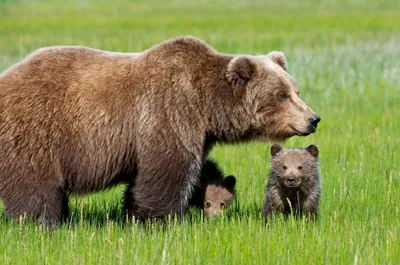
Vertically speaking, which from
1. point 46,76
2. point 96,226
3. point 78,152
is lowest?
point 96,226

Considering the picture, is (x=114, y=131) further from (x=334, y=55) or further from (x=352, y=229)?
(x=334, y=55)

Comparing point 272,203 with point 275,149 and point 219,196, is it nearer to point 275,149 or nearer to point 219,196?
point 275,149

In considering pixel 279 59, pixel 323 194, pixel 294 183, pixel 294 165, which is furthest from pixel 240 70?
pixel 323 194

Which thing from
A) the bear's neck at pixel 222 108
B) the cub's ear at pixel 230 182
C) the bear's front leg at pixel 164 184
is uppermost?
the bear's neck at pixel 222 108

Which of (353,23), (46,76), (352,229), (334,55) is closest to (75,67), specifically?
(46,76)

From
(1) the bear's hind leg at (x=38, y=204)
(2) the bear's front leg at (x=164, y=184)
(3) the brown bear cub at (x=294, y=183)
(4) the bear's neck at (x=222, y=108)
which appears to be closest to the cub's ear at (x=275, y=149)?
(3) the brown bear cub at (x=294, y=183)

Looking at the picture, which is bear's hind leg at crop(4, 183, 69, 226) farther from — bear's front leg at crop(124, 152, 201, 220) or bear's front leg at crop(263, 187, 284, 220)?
bear's front leg at crop(263, 187, 284, 220)

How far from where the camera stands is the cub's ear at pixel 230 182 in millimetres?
7633

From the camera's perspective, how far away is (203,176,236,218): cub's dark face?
760cm

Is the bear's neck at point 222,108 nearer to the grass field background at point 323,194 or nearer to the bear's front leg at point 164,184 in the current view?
the bear's front leg at point 164,184

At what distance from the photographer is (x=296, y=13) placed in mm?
38812

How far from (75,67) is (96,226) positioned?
1309 millimetres

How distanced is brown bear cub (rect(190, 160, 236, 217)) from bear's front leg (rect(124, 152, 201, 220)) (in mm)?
860

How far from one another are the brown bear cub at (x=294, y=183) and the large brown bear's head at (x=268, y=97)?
191 millimetres
